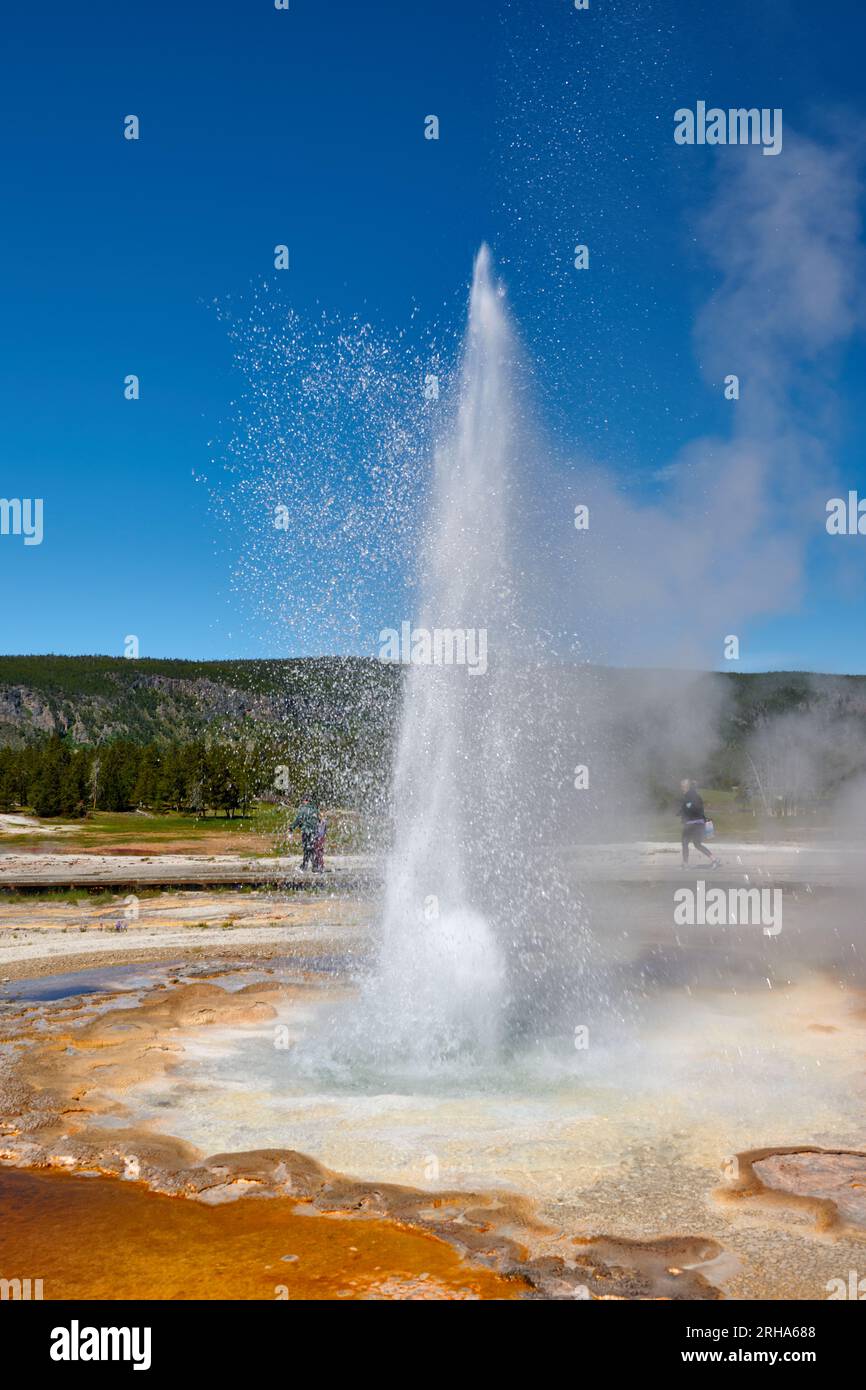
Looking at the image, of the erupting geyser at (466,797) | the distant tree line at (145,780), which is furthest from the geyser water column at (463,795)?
the distant tree line at (145,780)

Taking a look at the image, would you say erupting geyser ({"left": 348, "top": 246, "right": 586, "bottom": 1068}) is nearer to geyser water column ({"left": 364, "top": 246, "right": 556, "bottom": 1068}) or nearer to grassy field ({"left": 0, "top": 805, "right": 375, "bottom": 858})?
geyser water column ({"left": 364, "top": 246, "right": 556, "bottom": 1068})

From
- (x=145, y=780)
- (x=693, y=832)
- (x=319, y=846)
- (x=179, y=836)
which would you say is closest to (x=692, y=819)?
(x=693, y=832)

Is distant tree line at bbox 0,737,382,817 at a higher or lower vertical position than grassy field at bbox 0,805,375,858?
higher

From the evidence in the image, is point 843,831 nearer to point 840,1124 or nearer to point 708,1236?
point 840,1124

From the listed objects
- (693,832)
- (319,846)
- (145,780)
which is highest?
(145,780)

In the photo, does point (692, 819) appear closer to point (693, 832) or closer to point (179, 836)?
point (693, 832)

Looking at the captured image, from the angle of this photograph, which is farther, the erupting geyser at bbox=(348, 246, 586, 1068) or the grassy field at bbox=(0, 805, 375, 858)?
the grassy field at bbox=(0, 805, 375, 858)

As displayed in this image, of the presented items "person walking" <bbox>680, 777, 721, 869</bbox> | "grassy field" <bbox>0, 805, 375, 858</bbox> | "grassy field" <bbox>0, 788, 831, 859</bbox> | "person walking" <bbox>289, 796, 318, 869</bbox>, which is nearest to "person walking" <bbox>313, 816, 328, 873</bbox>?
"person walking" <bbox>289, 796, 318, 869</bbox>

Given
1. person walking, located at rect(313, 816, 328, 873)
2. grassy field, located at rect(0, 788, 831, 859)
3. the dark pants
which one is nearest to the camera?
the dark pants

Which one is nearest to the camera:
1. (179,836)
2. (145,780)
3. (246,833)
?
(179,836)

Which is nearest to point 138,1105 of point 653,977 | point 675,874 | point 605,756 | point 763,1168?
point 763,1168

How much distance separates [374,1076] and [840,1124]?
2.88 meters

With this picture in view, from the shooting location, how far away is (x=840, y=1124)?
5.77 metres

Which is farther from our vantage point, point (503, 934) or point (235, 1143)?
point (503, 934)
